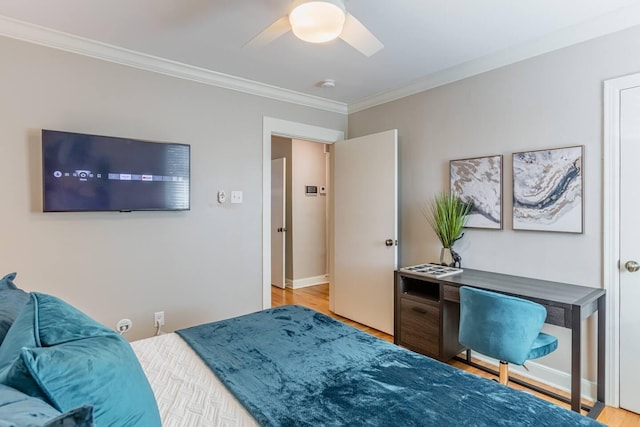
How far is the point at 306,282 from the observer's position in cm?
525

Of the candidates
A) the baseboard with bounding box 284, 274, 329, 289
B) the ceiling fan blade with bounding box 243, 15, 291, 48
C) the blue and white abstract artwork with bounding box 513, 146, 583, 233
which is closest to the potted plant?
the blue and white abstract artwork with bounding box 513, 146, 583, 233

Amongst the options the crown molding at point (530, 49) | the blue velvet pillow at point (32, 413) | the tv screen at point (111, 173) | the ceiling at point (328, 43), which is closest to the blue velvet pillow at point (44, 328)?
the blue velvet pillow at point (32, 413)

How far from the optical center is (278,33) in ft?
5.63

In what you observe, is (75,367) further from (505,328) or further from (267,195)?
(267,195)

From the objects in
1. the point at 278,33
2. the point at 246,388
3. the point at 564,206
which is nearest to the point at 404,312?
the point at 564,206

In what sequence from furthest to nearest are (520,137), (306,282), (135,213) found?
(306,282) → (135,213) → (520,137)

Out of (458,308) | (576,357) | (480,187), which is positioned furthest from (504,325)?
(480,187)

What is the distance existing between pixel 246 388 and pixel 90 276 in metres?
1.87

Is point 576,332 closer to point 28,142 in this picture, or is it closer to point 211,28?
point 211,28

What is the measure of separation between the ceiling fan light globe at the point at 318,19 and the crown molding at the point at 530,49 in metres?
1.63

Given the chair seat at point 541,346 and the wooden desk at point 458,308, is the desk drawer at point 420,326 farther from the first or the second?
the chair seat at point 541,346

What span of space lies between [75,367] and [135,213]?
2090mm

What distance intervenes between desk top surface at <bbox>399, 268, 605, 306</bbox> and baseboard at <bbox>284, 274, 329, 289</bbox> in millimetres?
2733

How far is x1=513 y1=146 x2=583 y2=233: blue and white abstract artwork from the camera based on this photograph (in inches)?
88.3
